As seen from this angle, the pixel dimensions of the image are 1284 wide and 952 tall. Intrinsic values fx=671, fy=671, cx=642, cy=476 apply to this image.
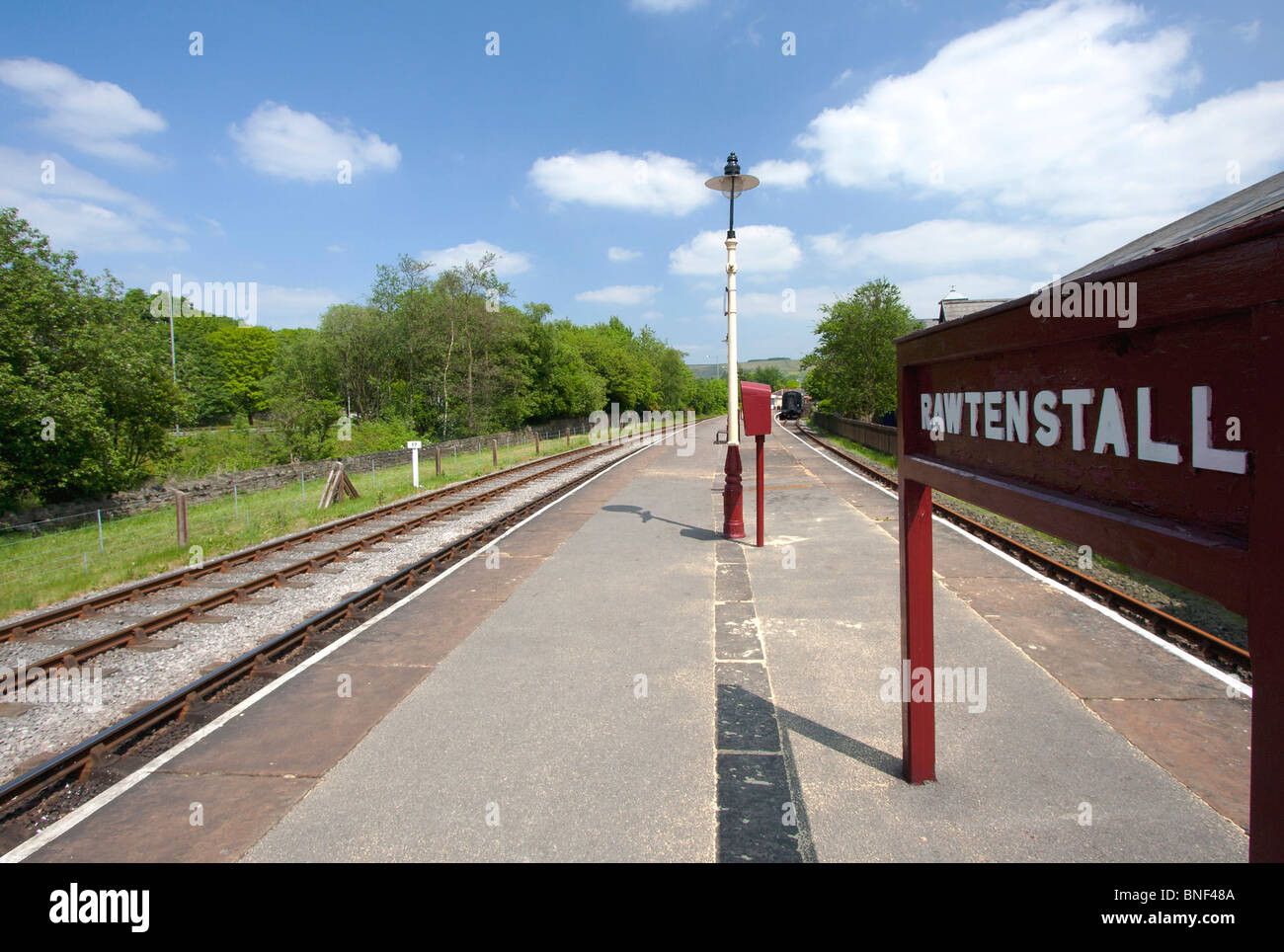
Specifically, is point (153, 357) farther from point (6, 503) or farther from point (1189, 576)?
point (1189, 576)

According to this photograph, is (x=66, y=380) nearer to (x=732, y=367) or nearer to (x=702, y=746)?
(x=732, y=367)

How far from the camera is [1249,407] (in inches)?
65.6

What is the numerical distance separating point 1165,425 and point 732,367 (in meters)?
10.2

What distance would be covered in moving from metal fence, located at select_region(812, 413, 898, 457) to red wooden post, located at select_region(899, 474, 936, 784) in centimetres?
2117

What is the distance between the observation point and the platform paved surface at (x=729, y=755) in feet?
11.7

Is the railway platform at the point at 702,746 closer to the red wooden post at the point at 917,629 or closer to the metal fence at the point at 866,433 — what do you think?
the red wooden post at the point at 917,629

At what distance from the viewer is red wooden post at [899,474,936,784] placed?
13.1 feet

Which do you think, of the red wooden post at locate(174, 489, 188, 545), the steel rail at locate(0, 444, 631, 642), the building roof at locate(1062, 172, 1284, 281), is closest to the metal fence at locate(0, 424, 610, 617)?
the red wooden post at locate(174, 489, 188, 545)

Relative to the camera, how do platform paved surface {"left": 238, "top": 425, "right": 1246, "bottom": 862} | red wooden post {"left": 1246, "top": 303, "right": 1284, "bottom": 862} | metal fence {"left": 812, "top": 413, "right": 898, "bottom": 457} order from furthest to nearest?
1. metal fence {"left": 812, "top": 413, "right": 898, "bottom": 457}
2. platform paved surface {"left": 238, "top": 425, "right": 1246, "bottom": 862}
3. red wooden post {"left": 1246, "top": 303, "right": 1284, "bottom": 862}

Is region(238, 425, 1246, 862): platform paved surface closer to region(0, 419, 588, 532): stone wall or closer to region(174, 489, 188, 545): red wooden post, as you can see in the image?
region(174, 489, 188, 545): red wooden post

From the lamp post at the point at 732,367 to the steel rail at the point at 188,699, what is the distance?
4.96m

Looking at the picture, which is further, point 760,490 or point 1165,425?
point 760,490

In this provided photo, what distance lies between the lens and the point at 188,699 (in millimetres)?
5703

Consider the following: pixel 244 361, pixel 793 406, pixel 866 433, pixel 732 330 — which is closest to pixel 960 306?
pixel 866 433
